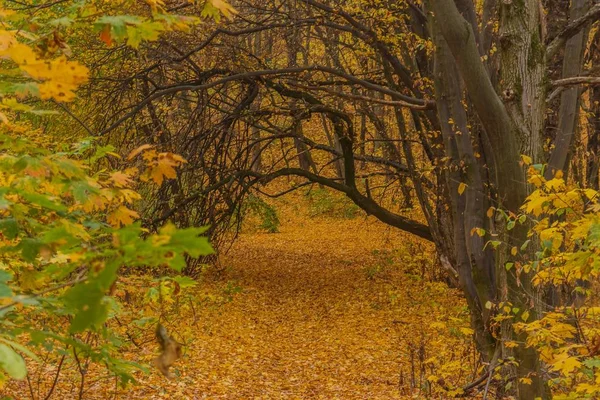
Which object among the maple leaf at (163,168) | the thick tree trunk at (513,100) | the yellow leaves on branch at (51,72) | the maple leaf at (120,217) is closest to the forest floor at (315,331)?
the thick tree trunk at (513,100)

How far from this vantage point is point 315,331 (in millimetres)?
9688

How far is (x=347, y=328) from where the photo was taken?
386 inches

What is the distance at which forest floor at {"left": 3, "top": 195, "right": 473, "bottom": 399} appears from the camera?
6820mm

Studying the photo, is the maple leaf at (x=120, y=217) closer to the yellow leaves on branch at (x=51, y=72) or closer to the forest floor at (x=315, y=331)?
the yellow leaves on branch at (x=51, y=72)

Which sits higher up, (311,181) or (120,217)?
(120,217)

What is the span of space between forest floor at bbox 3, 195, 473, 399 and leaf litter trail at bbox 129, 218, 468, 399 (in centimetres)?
1

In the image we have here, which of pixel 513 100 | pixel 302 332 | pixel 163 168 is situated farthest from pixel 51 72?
pixel 302 332

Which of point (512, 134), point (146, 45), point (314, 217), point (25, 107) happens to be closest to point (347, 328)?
point (146, 45)

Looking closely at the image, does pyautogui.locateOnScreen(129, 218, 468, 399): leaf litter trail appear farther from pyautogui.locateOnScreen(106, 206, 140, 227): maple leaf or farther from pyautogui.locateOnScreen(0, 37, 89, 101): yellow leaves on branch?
pyautogui.locateOnScreen(0, 37, 89, 101): yellow leaves on branch

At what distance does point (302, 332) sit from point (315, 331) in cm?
19

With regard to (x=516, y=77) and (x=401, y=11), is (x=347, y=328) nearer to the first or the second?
(x=401, y=11)

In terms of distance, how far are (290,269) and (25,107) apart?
11373mm

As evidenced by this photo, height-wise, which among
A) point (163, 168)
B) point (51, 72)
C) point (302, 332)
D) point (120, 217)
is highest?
point (51, 72)

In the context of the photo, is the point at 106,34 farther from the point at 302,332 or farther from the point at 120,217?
the point at 302,332
